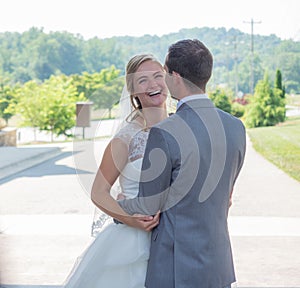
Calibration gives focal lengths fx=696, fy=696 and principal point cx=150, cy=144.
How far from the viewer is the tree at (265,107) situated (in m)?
8.08

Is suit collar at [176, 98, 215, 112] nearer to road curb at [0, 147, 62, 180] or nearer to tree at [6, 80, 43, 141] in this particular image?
road curb at [0, 147, 62, 180]

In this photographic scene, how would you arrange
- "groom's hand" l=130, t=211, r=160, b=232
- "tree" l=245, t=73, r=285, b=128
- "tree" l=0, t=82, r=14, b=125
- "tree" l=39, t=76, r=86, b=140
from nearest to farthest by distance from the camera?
"groom's hand" l=130, t=211, r=160, b=232 < "tree" l=245, t=73, r=285, b=128 < "tree" l=0, t=82, r=14, b=125 < "tree" l=39, t=76, r=86, b=140

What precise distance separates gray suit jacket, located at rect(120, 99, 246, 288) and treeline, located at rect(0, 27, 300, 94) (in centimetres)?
244

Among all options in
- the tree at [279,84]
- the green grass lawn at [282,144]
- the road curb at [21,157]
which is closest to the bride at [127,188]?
the green grass lawn at [282,144]

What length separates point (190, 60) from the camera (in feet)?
5.19

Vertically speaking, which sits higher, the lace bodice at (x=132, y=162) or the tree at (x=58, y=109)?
the lace bodice at (x=132, y=162)

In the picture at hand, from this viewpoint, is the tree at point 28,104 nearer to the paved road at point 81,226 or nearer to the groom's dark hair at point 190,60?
the paved road at point 81,226

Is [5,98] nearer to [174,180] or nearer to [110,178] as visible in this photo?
[110,178]

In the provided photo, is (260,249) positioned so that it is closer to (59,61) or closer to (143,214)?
(143,214)

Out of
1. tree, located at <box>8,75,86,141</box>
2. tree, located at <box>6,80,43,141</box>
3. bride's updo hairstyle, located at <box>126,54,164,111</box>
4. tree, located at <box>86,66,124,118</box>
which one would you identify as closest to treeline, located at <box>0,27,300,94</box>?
tree, located at <box>6,80,43,141</box>

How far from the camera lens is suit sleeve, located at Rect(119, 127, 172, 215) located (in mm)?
1572

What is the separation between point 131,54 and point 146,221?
33.1 feet

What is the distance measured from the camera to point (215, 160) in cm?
161

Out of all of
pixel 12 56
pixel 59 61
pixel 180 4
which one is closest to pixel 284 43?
pixel 180 4
